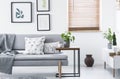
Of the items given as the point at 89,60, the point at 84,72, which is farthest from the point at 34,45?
the point at 89,60

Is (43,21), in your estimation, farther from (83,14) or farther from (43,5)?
(83,14)

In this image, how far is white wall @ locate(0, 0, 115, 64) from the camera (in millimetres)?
8242

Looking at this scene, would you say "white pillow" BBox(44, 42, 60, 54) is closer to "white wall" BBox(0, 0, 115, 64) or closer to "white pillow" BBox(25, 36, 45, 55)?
"white pillow" BBox(25, 36, 45, 55)

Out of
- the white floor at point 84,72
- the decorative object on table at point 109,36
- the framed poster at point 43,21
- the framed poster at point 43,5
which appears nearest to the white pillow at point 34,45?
the white floor at point 84,72

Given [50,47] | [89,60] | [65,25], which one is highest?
[65,25]

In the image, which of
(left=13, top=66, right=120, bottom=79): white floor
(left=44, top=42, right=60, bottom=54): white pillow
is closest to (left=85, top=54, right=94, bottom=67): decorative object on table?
(left=13, top=66, right=120, bottom=79): white floor

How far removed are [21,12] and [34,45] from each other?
141 centimetres

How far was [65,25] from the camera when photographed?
832cm

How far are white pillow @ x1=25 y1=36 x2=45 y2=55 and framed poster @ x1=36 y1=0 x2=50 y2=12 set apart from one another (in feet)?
4.12

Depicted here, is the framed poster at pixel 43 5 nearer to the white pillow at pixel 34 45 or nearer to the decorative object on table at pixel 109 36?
the white pillow at pixel 34 45

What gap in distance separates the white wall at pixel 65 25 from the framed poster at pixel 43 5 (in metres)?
0.10

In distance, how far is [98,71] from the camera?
746cm

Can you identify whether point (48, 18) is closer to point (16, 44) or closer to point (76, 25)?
point (76, 25)

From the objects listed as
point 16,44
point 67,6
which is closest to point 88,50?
point 67,6
